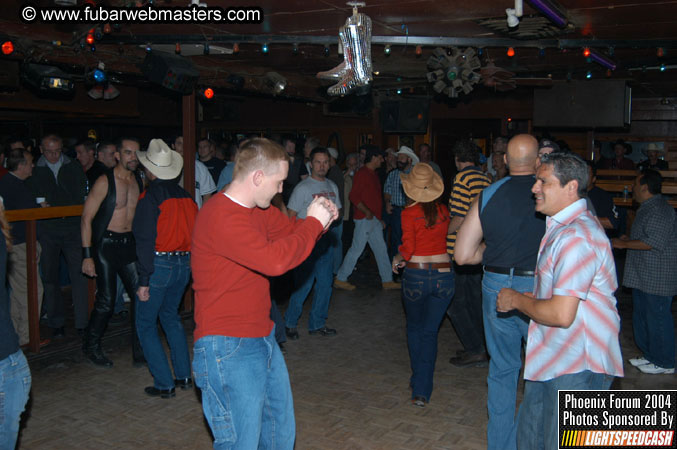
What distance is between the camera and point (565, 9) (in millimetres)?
4723

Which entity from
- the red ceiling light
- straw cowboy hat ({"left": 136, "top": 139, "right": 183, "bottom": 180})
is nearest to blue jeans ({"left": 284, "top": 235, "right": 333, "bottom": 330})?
straw cowboy hat ({"left": 136, "top": 139, "right": 183, "bottom": 180})

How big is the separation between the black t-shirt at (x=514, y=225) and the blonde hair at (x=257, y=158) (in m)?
1.33

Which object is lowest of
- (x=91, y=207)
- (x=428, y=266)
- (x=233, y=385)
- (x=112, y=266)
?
(x=233, y=385)

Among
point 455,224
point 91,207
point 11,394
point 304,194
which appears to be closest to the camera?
point 11,394

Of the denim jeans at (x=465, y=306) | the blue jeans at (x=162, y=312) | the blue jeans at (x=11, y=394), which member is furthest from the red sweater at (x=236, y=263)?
the denim jeans at (x=465, y=306)

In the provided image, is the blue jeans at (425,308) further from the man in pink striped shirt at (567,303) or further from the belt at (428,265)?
the man in pink striped shirt at (567,303)

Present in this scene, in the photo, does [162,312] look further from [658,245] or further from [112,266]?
[658,245]

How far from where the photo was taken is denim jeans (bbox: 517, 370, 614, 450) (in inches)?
89.8

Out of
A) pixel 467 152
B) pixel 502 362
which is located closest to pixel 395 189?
pixel 467 152

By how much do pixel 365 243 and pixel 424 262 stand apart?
146 inches

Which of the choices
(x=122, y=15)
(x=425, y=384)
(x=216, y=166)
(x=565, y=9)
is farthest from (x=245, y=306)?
(x=216, y=166)

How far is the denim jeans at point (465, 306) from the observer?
15.8 feet

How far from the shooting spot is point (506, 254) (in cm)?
311

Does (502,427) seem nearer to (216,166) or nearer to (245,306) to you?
(245,306)
